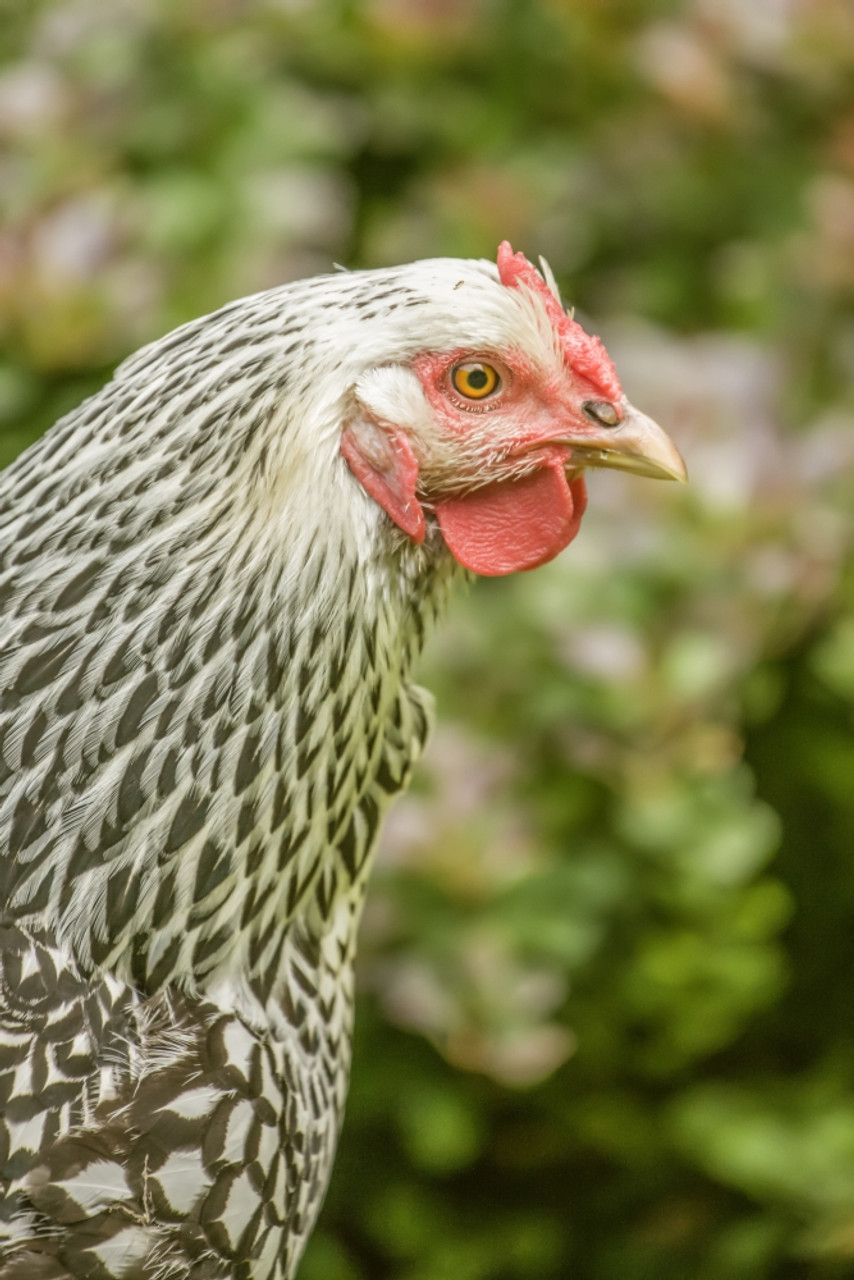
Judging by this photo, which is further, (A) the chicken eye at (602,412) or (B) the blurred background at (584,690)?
(B) the blurred background at (584,690)

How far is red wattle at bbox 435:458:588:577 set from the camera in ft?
3.73

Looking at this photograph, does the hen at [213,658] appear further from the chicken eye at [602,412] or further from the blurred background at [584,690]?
the blurred background at [584,690]

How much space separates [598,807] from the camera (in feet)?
6.38

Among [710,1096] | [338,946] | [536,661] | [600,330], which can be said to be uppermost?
[600,330]

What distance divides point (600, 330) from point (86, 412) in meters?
1.20

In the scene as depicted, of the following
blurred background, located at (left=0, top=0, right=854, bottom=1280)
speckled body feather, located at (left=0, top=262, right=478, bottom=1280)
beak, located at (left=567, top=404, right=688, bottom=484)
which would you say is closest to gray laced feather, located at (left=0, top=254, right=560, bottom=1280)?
speckled body feather, located at (left=0, top=262, right=478, bottom=1280)

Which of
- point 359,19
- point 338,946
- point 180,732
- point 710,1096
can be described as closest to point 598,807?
point 710,1096

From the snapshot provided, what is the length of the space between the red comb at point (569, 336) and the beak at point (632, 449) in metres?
0.03

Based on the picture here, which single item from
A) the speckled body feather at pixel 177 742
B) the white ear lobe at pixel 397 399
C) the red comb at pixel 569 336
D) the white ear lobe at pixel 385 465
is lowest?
the speckled body feather at pixel 177 742

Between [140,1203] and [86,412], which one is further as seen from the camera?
[86,412]

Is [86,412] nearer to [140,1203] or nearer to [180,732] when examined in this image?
[180,732]

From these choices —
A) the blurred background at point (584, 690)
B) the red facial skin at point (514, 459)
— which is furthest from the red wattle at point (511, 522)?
the blurred background at point (584, 690)

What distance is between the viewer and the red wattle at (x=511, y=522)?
1138mm

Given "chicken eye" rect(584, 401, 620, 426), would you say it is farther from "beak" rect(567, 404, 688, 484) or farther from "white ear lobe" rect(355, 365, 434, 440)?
"white ear lobe" rect(355, 365, 434, 440)
